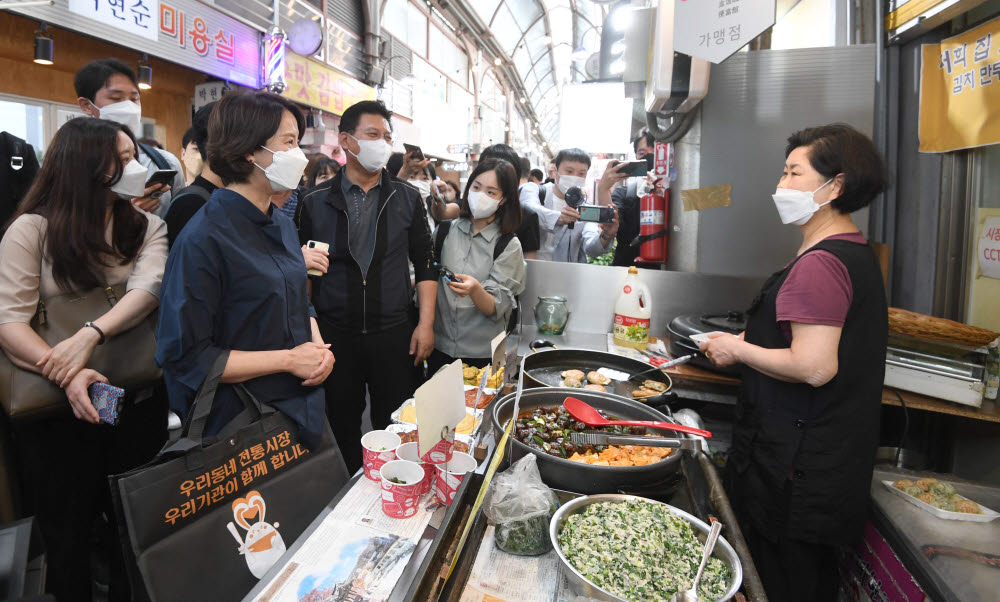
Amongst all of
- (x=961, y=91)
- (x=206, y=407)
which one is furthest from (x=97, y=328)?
(x=961, y=91)

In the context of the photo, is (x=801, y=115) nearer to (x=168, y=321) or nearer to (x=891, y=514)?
(x=891, y=514)

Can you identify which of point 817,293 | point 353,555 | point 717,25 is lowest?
point 353,555

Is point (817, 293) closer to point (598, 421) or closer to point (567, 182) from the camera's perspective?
point (598, 421)

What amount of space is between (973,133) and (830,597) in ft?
7.08

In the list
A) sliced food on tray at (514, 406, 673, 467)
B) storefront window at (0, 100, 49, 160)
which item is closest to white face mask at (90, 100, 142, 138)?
sliced food on tray at (514, 406, 673, 467)

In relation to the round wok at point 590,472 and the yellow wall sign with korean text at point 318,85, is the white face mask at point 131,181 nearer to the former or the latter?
the round wok at point 590,472

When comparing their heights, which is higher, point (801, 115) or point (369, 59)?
point (369, 59)

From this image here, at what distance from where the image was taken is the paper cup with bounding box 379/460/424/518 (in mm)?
1215

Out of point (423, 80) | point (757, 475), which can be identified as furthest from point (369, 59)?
point (757, 475)

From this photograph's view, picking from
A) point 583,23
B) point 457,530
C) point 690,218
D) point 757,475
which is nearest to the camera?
point 457,530

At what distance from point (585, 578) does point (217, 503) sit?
890 millimetres

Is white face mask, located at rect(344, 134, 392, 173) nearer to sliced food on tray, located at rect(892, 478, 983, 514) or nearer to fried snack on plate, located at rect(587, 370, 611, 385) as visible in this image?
fried snack on plate, located at rect(587, 370, 611, 385)

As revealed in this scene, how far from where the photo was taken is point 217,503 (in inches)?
47.5

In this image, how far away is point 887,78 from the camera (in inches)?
109
